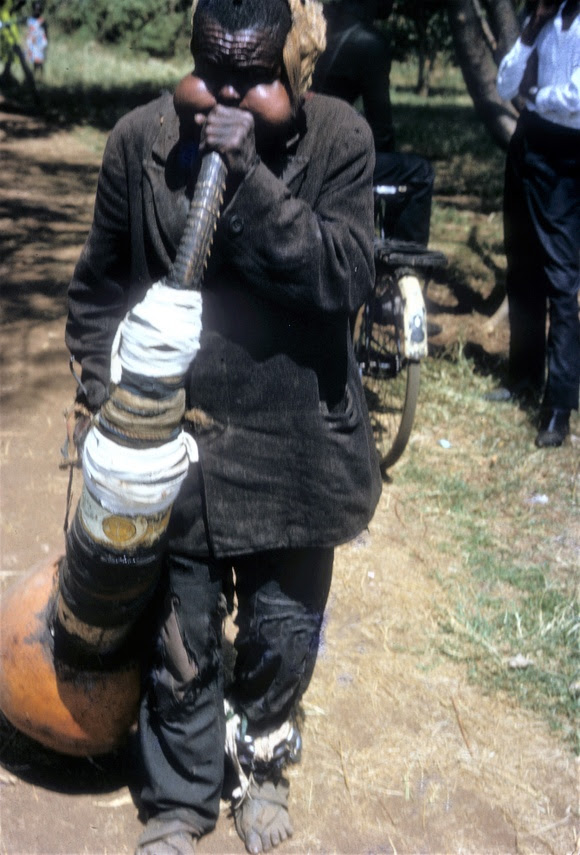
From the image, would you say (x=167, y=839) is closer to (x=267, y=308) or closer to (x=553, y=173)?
(x=267, y=308)

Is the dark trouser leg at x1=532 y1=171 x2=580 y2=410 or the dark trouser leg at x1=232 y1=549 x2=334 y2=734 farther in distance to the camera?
the dark trouser leg at x1=532 y1=171 x2=580 y2=410

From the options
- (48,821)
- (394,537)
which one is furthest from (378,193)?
(48,821)

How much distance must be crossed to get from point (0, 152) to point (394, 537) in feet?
30.6

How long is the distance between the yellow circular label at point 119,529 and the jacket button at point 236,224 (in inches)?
24.7

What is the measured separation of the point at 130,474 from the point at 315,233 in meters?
0.62

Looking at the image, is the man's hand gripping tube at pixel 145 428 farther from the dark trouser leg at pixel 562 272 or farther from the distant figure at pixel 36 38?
the distant figure at pixel 36 38

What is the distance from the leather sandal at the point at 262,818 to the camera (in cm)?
257

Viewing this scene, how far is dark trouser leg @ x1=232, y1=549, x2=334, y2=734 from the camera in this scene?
7.84ft

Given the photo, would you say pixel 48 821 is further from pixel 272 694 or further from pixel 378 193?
pixel 378 193

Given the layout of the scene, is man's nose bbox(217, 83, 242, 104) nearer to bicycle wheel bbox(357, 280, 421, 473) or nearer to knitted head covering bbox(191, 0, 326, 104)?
knitted head covering bbox(191, 0, 326, 104)

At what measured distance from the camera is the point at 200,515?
2.26 meters

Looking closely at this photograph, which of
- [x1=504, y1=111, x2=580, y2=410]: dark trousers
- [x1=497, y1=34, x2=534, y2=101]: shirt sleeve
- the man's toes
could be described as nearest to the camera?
the man's toes

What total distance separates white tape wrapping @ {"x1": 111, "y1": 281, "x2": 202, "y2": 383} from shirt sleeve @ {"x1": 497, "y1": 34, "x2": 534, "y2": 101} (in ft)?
11.9

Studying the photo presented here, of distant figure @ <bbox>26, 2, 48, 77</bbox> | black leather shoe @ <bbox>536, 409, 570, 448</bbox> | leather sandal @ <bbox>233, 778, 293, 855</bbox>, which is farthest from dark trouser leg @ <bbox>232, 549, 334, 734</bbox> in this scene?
distant figure @ <bbox>26, 2, 48, 77</bbox>
